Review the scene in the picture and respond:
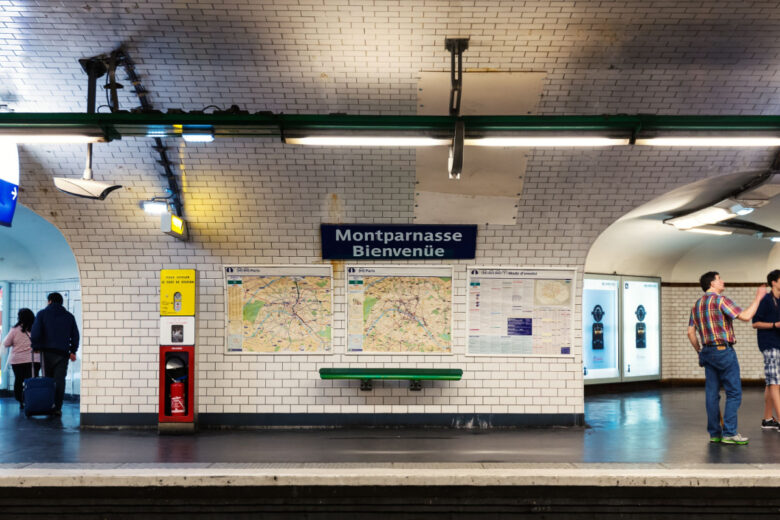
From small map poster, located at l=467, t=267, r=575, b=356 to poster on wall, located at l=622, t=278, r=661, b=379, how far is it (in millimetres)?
4710

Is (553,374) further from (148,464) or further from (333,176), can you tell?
(148,464)

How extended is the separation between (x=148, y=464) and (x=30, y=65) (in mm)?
4108

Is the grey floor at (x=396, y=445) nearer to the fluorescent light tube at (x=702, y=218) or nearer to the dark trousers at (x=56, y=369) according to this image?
the dark trousers at (x=56, y=369)

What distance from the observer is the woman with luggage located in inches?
381

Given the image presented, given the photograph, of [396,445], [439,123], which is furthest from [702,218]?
[396,445]

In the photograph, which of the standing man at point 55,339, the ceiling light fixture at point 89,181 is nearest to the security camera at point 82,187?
the ceiling light fixture at point 89,181

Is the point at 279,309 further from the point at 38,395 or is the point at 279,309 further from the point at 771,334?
the point at 771,334

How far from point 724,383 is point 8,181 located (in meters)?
7.39

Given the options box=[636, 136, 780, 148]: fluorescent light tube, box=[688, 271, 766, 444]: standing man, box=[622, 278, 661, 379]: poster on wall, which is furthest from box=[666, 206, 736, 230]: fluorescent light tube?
box=[636, 136, 780, 148]: fluorescent light tube

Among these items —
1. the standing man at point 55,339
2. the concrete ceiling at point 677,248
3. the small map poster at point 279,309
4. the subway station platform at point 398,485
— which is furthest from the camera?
the concrete ceiling at point 677,248

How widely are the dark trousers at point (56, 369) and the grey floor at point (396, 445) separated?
431 millimetres

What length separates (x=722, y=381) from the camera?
676 centimetres

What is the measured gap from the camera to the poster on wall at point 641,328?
12508 mm

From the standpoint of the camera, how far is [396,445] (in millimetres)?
6914
